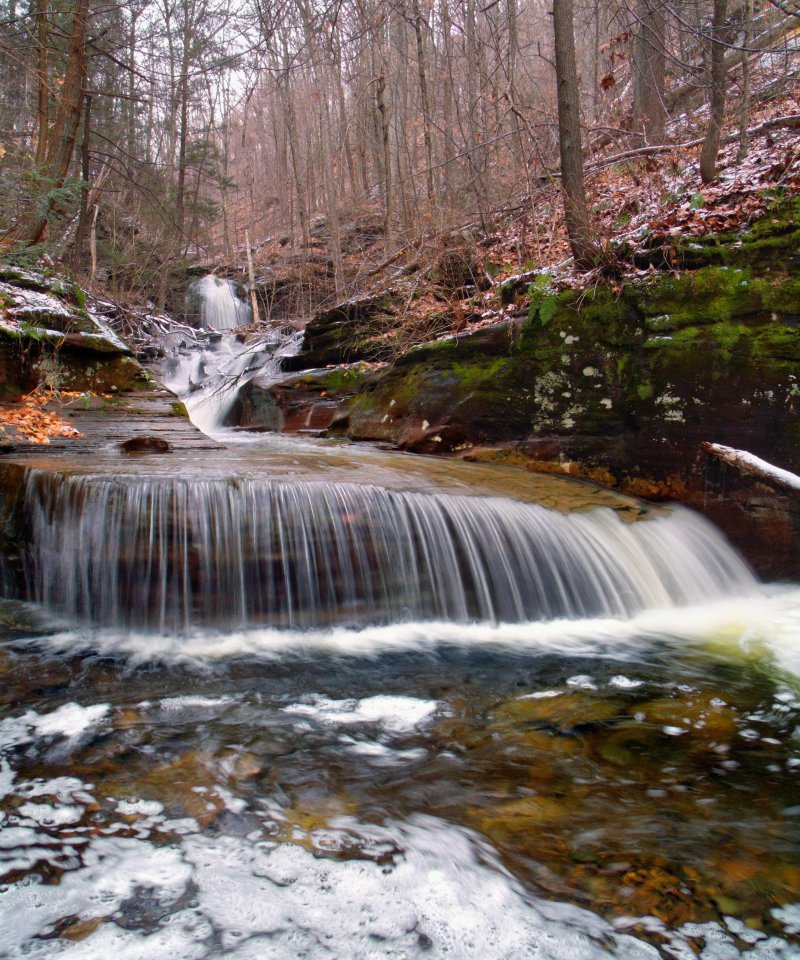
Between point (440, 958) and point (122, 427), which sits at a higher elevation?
point (122, 427)

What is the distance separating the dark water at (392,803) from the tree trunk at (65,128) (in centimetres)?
661

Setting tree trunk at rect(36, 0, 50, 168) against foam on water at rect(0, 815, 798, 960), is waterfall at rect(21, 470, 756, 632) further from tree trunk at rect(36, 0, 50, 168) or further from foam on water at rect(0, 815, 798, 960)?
tree trunk at rect(36, 0, 50, 168)

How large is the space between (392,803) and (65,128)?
1036 centimetres

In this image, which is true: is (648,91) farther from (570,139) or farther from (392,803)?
(392,803)

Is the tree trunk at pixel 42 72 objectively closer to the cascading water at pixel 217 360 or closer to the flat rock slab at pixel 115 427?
the flat rock slab at pixel 115 427

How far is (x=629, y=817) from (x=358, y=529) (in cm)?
335

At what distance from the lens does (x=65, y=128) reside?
9.05 meters

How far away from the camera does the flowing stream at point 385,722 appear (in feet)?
6.74

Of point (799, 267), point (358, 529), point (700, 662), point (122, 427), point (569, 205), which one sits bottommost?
point (700, 662)

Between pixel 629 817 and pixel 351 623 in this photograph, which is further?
pixel 351 623

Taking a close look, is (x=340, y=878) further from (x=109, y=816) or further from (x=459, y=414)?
(x=459, y=414)

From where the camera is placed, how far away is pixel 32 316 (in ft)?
27.8

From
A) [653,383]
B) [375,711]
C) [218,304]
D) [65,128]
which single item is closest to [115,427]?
[65,128]

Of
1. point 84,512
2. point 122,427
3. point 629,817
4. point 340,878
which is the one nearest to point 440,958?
point 340,878
